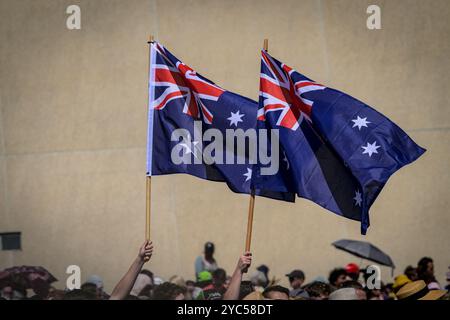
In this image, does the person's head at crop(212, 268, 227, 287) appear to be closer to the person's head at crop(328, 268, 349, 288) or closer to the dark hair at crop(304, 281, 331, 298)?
the person's head at crop(328, 268, 349, 288)

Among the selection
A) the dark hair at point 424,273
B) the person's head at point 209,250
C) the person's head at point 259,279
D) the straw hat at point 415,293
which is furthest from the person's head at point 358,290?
the person's head at point 209,250

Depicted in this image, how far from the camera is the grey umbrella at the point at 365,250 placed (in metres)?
13.0

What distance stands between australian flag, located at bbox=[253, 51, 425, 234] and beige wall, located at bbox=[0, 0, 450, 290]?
5812 millimetres

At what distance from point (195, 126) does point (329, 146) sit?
1.12 meters

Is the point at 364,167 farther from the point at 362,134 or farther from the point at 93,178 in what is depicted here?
the point at 93,178

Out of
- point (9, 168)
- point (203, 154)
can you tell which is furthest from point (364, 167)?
point (9, 168)

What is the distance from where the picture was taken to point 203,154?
9031 millimetres

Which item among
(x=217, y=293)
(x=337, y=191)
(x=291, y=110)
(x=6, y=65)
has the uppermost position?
(x=6, y=65)

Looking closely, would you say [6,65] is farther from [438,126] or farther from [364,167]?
[364,167]

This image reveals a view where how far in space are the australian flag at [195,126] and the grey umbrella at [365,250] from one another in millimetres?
4273

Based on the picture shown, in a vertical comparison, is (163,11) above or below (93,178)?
above

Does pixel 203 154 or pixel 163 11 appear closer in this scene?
pixel 203 154

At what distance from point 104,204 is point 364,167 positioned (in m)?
6.76

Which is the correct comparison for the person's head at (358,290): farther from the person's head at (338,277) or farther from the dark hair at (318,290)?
the person's head at (338,277)
